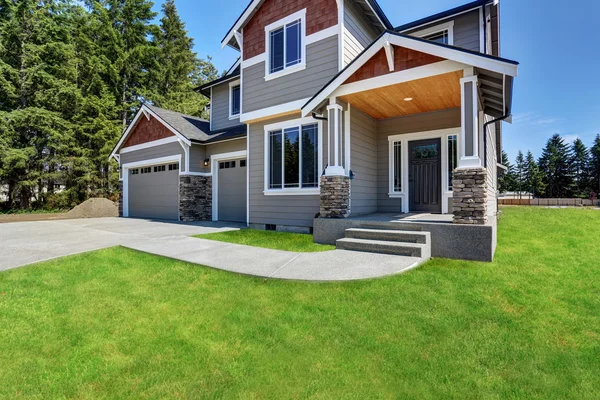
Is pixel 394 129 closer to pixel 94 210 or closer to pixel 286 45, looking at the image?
pixel 286 45

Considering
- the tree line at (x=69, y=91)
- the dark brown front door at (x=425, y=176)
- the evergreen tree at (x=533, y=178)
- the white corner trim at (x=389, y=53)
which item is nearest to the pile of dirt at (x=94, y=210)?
the tree line at (x=69, y=91)

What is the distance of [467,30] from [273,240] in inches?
313

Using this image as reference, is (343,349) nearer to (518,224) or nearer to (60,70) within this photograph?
(518,224)

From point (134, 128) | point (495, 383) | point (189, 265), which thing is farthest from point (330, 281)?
point (134, 128)

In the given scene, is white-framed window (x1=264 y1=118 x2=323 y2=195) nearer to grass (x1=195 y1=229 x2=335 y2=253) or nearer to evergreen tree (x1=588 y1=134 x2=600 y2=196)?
grass (x1=195 y1=229 x2=335 y2=253)

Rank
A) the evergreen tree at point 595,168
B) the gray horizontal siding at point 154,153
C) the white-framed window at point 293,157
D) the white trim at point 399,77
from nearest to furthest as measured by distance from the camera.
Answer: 1. the white trim at point 399,77
2. the white-framed window at point 293,157
3. the gray horizontal siding at point 154,153
4. the evergreen tree at point 595,168

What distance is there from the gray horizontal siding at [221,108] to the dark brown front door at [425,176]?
7966mm

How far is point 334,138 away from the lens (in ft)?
23.5

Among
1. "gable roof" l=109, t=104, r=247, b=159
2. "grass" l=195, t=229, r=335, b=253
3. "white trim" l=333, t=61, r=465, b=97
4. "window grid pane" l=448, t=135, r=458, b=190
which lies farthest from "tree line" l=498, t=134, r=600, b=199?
"grass" l=195, t=229, r=335, b=253

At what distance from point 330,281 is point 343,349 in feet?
4.87

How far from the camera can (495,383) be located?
2232 mm

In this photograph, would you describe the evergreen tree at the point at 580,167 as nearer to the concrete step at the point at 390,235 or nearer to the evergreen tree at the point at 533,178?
the evergreen tree at the point at 533,178

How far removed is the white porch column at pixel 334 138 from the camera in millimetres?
7180

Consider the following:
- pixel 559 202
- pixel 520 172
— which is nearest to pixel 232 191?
pixel 559 202
